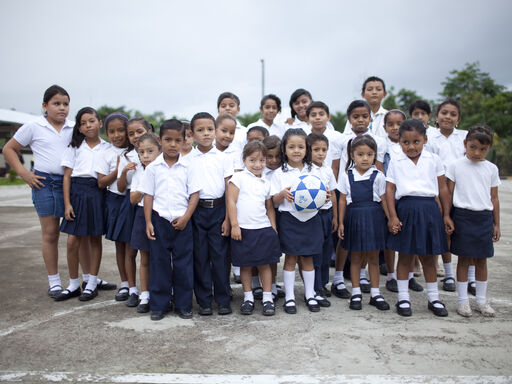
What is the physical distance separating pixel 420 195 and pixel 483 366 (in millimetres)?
1535

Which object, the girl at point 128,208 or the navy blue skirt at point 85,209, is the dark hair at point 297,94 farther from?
the navy blue skirt at point 85,209

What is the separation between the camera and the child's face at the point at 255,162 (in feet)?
12.2

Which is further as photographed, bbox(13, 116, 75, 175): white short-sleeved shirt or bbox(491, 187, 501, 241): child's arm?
bbox(13, 116, 75, 175): white short-sleeved shirt

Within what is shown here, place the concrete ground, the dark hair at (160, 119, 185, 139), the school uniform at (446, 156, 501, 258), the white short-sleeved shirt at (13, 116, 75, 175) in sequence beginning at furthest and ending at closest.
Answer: the white short-sleeved shirt at (13, 116, 75, 175) → the school uniform at (446, 156, 501, 258) → the dark hair at (160, 119, 185, 139) → the concrete ground

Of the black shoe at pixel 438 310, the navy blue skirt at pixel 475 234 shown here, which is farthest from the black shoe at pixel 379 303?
the navy blue skirt at pixel 475 234

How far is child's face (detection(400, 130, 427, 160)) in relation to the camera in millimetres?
3688

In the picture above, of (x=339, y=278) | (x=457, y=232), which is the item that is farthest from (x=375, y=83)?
(x=339, y=278)

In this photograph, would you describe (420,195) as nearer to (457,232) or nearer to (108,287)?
(457,232)

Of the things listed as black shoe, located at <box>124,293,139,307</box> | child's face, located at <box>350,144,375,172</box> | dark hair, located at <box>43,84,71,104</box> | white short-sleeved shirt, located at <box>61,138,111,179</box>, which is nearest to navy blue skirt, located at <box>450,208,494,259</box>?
child's face, located at <box>350,144,375,172</box>

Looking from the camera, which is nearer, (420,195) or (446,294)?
(420,195)

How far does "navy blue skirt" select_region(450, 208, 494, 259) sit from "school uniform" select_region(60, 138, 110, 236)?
137 inches

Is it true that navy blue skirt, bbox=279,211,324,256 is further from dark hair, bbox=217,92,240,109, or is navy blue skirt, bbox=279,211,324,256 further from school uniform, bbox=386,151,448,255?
dark hair, bbox=217,92,240,109

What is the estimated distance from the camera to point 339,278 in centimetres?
434

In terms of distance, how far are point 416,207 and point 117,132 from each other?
2989mm
